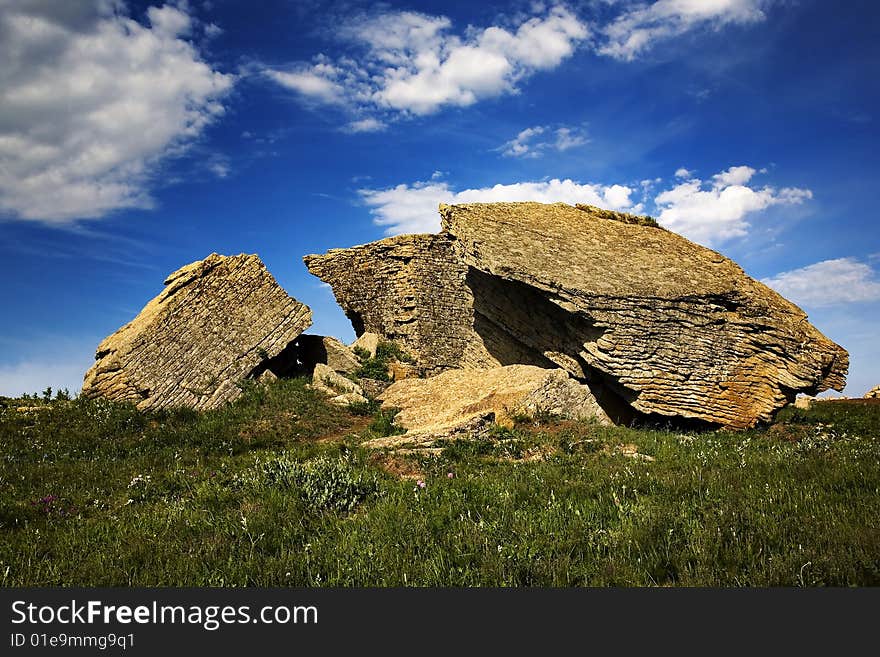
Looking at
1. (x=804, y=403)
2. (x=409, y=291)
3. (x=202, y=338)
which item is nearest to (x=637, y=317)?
(x=804, y=403)

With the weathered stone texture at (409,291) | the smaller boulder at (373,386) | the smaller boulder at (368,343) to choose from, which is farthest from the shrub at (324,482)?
the weathered stone texture at (409,291)

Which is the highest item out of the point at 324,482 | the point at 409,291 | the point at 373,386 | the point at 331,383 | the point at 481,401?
the point at 409,291

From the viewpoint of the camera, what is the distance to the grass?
5.12 m

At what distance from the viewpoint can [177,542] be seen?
253 inches

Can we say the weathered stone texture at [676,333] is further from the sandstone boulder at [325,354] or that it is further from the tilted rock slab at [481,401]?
the sandstone boulder at [325,354]

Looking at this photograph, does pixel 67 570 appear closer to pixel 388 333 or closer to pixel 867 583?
pixel 867 583

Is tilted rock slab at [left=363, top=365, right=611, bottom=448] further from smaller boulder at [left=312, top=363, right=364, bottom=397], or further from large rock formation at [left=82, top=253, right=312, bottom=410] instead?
large rock formation at [left=82, top=253, right=312, bottom=410]

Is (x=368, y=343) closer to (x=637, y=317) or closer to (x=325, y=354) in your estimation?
(x=325, y=354)

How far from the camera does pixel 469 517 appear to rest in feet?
21.2

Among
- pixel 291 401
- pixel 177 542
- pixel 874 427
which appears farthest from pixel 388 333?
pixel 177 542

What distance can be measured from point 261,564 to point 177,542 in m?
1.45

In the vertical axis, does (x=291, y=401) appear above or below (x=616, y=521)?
above

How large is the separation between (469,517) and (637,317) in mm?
13202

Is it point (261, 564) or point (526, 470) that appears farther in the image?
point (526, 470)
